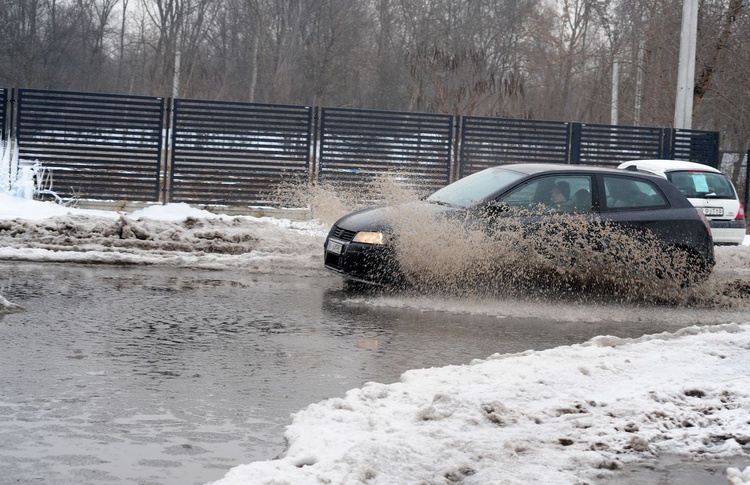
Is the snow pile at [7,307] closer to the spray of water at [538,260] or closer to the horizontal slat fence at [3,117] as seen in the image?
the spray of water at [538,260]

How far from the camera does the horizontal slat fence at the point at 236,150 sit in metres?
20.6

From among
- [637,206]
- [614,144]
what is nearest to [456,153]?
[614,144]

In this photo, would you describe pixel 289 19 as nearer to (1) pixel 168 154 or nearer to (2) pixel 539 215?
(1) pixel 168 154

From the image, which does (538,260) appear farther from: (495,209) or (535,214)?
(495,209)

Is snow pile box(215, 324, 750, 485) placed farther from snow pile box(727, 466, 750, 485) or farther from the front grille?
the front grille

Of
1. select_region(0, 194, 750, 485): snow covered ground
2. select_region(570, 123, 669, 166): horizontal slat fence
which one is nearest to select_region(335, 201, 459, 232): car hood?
select_region(0, 194, 750, 485): snow covered ground

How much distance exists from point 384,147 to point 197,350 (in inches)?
572

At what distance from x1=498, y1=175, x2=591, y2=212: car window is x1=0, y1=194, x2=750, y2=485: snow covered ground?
275 cm

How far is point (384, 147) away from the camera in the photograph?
21531 millimetres

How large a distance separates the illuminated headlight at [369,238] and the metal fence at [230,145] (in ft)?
33.6

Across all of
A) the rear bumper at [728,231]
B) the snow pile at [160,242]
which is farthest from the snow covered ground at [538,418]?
the rear bumper at [728,231]

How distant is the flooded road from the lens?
4.89 m

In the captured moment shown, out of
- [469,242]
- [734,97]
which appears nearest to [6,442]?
[469,242]

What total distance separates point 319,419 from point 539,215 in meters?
6.04
